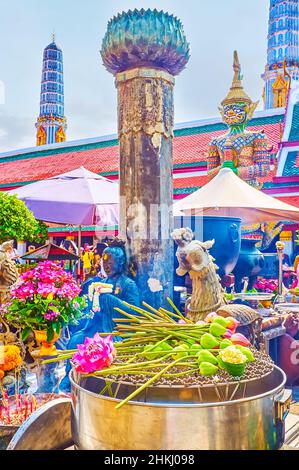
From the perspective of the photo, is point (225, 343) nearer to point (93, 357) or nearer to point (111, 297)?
point (93, 357)

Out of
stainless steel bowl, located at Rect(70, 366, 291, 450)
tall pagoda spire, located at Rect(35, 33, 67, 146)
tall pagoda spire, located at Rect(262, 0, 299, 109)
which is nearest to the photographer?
stainless steel bowl, located at Rect(70, 366, 291, 450)

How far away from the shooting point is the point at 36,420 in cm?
141

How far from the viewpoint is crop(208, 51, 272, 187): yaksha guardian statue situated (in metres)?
8.45

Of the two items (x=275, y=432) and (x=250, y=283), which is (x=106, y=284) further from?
(x=250, y=283)

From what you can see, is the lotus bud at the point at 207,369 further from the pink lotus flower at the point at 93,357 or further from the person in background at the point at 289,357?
the person in background at the point at 289,357

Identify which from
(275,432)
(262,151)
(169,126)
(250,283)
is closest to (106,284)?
(169,126)

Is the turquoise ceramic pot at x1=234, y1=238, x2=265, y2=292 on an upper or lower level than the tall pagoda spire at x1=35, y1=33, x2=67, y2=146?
lower

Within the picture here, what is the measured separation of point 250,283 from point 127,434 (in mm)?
4736

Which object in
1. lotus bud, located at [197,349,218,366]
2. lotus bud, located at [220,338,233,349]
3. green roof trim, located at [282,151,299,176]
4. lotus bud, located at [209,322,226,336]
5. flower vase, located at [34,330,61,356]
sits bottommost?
flower vase, located at [34,330,61,356]

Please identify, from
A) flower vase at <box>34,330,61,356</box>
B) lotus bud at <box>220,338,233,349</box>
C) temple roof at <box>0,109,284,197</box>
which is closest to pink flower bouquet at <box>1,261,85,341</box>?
flower vase at <box>34,330,61,356</box>

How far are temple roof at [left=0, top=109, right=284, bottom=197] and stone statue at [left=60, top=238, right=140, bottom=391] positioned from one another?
9.07 metres

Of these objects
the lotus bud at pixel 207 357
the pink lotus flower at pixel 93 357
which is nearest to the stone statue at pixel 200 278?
the lotus bud at pixel 207 357

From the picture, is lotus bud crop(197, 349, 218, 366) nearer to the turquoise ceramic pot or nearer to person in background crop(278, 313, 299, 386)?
person in background crop(278, 313, 299, 386)

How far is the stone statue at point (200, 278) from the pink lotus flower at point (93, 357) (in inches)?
68.2
